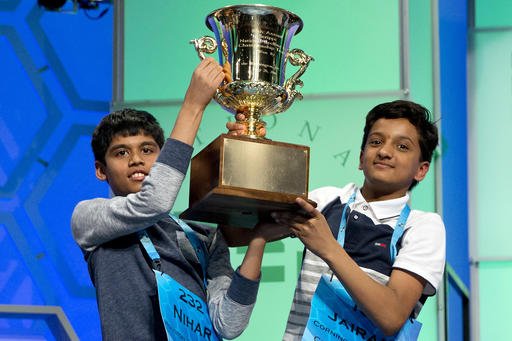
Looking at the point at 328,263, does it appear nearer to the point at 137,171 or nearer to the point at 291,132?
the point at 137,171

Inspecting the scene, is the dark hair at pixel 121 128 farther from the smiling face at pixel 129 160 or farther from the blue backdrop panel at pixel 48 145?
the blue backdrop panel at pixel 48 145

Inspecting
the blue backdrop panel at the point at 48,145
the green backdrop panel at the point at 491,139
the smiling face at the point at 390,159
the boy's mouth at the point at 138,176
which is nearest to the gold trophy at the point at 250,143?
the boy's mouth at the point at 138,176

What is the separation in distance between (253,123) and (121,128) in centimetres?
31

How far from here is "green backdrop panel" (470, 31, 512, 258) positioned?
4.29m

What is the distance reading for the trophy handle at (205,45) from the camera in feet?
7.48

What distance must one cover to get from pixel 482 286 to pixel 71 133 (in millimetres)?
1779

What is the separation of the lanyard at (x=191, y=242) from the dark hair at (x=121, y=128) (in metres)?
0.20

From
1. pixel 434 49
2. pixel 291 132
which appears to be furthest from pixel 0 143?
pixel 434 49

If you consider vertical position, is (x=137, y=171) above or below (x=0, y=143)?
below

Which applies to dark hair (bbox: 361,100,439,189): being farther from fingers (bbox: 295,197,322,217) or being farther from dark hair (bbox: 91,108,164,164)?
dark hair (bbox: 91,108,164,164)

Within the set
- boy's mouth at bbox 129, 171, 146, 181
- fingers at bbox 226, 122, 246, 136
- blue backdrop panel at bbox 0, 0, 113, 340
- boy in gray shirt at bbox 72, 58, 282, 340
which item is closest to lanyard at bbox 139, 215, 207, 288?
boy in gray shirt at bbox 72, 58, 282, 340

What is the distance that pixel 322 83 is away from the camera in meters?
3.50

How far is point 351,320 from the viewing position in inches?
85.7

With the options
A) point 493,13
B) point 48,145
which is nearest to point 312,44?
point 48,145
